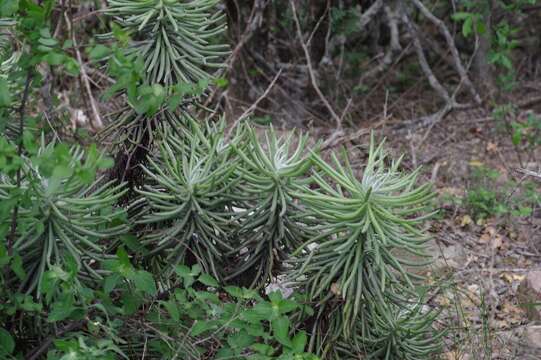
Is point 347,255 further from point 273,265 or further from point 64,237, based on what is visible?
point 64,237

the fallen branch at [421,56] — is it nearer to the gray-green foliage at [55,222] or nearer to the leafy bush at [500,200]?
the leafy bush at [500,200]

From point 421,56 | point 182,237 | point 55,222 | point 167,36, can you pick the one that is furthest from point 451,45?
point 55,222

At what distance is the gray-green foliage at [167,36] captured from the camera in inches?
108

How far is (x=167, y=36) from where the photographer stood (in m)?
2.81

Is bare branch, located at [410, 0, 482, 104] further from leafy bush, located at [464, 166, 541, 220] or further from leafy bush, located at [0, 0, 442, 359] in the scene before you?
leafy bush, located at [0, 0, 442, 359]

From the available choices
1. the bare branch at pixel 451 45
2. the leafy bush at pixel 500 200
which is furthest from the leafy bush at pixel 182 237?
the bare branch at pixel 451 45

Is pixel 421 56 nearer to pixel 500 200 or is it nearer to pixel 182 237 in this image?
pixel 500 200

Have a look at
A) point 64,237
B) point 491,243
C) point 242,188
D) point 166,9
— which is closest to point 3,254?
point 64,237

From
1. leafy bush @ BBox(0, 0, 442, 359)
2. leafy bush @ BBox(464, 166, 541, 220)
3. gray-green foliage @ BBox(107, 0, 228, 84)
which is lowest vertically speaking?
leafy bush @ BBox(464, 166, 541, 220)

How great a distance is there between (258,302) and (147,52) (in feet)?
3.25

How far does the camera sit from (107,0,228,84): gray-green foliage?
2.74m

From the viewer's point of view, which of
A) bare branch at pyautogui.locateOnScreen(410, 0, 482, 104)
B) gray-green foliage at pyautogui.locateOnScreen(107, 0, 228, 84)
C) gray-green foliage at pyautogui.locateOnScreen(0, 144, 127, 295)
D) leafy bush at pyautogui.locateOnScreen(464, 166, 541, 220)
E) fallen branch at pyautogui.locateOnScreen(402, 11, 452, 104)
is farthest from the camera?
fallen branch at pyautogui.locateOnScreen(402, 11, 452, 104)

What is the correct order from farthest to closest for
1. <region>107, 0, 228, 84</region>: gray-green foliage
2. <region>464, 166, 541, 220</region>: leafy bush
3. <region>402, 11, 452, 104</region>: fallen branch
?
<region>402, 11, 452, 104</region>: fallen branch → <region>464, 166, 541, 220</region>: leafy bush → <region>107, 0, 228, 84</region>: gray-green foliage

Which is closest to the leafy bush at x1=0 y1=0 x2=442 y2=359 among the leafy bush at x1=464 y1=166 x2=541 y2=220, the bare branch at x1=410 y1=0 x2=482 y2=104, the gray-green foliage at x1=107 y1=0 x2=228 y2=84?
the gray-green foliage at x1=107 y1=0 x2=228 y2=84
